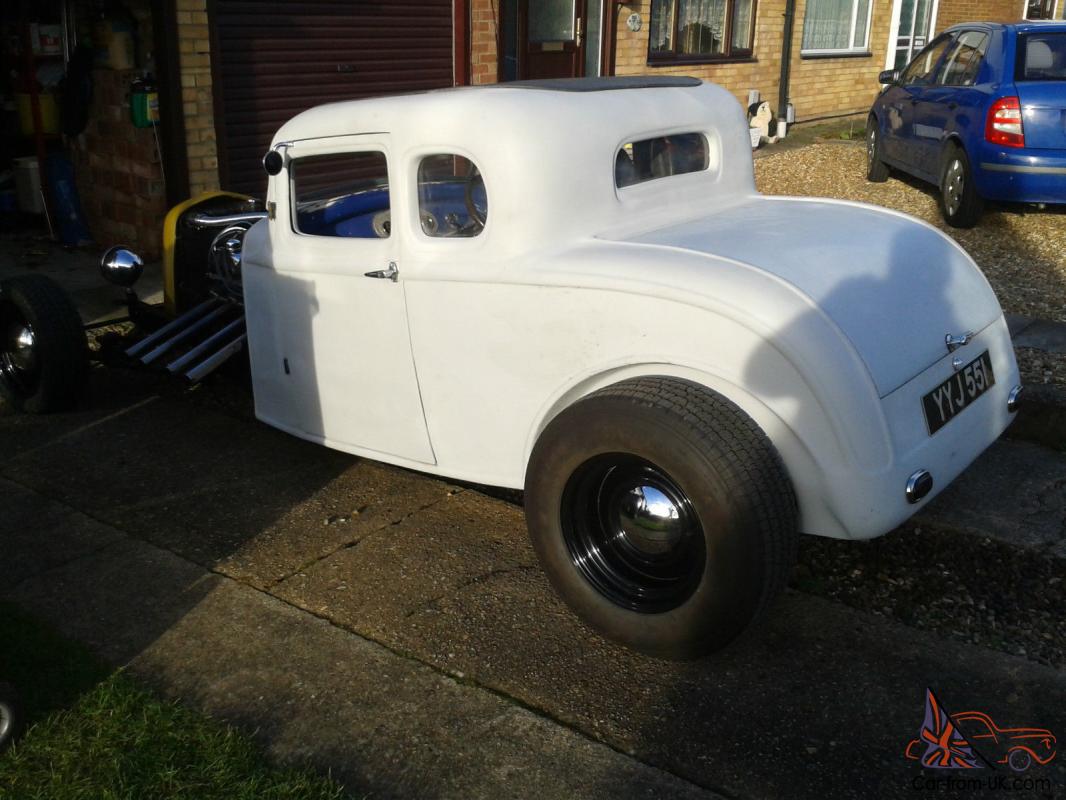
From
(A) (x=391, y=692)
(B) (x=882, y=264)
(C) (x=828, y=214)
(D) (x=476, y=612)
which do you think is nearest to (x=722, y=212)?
(C) (x=828, y=214)

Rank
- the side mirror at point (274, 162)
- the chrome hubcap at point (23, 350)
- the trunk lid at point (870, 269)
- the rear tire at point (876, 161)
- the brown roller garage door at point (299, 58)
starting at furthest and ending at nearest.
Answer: the rear tire at point (876, 161) → the brown roller garage door at point (299, 58) → the chrome hubcap at point (23, 350) → the side mirror at point (274, 162) → the trunk lid at point (870, 269)

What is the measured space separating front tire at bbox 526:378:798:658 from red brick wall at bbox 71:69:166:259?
575 cm

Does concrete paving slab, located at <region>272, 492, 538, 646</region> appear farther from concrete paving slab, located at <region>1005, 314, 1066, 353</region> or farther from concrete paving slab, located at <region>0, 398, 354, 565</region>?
concrete paving slab, located at <region>1005, 314, 1066, 353</region>

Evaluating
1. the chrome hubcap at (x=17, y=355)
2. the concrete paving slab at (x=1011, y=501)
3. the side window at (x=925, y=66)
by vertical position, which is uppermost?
the side window at (x=925, y=66)

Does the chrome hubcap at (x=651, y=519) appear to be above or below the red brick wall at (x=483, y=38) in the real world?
below

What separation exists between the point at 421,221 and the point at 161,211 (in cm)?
493

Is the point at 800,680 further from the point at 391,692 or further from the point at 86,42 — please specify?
the point at 86,42

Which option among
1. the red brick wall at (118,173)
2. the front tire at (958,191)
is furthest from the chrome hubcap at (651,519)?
the front tire at (958,191)

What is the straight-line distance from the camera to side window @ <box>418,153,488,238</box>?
151 inches

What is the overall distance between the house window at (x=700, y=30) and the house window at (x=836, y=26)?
1651mm

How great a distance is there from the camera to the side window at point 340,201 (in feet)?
14.6

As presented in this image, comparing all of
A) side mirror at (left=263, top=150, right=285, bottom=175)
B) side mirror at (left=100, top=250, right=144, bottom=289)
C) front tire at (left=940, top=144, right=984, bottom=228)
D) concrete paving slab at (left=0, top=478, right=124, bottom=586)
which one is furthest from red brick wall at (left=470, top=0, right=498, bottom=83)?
concrete paving slab at (left=0, top=478, right=124, bottom=586)

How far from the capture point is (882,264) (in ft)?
11.7

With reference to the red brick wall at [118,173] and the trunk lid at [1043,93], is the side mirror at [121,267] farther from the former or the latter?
the trunk lid at [1043,93]
